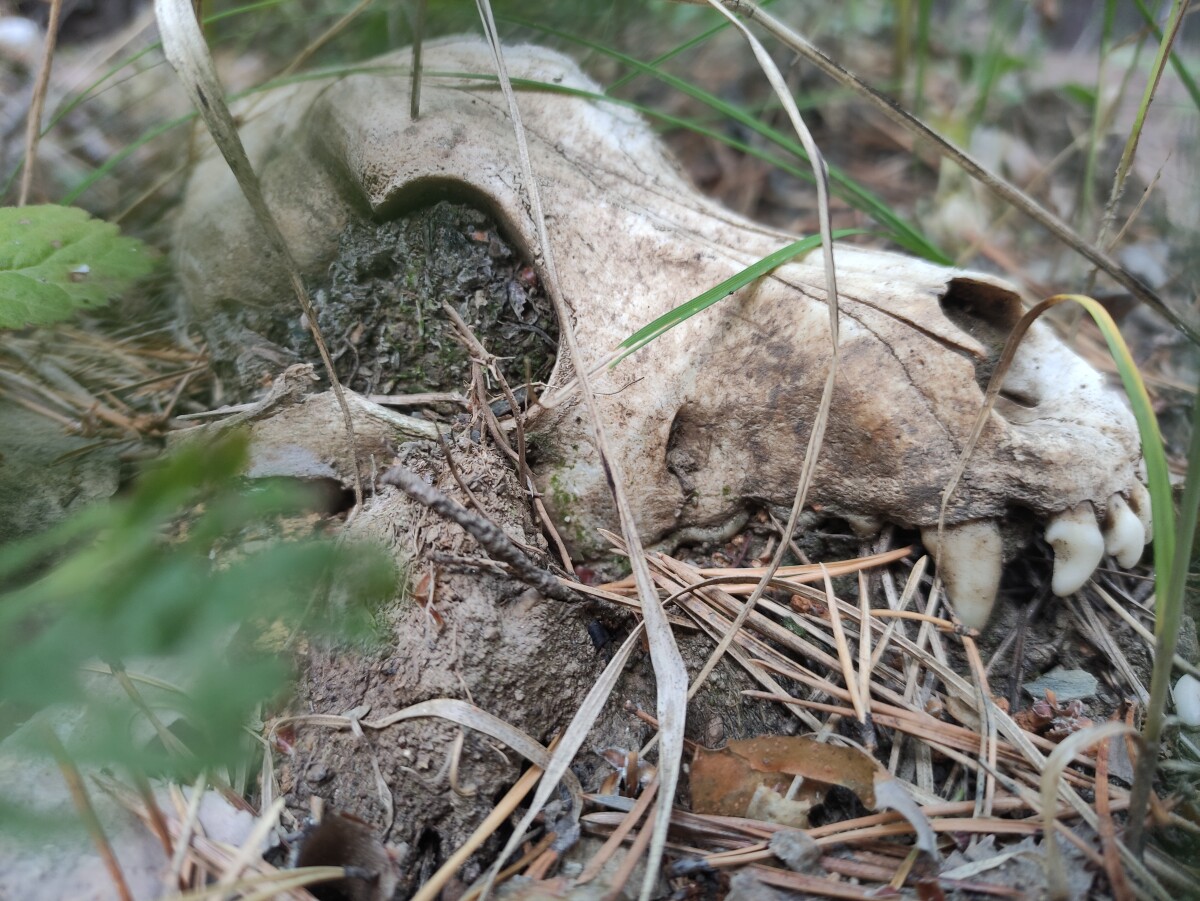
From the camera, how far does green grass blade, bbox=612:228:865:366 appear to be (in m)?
1.26

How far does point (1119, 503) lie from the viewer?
127 cm

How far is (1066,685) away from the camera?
130cm

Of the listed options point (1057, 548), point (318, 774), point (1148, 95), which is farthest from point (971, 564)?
point (318, 774)

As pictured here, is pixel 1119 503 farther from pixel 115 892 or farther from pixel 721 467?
pixel 115 892

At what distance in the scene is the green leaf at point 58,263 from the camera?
1.39 meters

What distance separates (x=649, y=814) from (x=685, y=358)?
2.51 ft

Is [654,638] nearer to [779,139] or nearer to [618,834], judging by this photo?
[618,834]

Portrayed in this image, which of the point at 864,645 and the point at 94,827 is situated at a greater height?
the point at 94,827

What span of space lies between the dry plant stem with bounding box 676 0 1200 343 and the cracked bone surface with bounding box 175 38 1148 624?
6.0 inches

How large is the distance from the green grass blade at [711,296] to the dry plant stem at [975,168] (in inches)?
9.2

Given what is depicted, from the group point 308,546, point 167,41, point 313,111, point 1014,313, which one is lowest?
point 1014,313

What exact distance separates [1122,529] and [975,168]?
2.09 ft

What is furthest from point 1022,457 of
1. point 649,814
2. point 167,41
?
point 167,41

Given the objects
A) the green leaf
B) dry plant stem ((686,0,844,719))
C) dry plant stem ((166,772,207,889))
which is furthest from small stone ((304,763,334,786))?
the green leaf
